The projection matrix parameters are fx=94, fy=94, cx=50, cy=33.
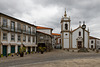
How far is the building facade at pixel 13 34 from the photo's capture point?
57.2 feet

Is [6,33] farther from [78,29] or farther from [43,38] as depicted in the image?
[78,29]

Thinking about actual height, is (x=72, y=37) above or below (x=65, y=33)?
below

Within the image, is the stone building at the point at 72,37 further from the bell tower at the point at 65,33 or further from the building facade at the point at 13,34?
the building facade at the point at 13,34

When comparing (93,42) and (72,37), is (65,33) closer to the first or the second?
(72,37)

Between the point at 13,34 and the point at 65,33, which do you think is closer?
the point at 13,34

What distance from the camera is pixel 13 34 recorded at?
20078mm

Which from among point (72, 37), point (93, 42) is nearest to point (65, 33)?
point (72, 37)

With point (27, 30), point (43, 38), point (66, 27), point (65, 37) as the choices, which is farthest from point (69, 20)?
point (27, 30)

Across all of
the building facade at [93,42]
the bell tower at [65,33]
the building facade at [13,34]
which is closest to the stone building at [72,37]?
the bell tower at [65,33]

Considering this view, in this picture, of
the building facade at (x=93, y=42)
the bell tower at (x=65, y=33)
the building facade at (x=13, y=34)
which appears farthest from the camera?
the building facade at (x=93, y=42)

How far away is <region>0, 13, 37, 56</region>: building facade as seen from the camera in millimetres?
17422

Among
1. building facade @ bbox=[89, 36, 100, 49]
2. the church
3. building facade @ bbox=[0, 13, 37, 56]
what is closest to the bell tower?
the church

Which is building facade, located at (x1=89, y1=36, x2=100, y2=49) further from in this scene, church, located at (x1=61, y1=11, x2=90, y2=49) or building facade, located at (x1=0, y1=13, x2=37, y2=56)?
building facade, located at (x1=0, y1=13, x2=37, y2=56)

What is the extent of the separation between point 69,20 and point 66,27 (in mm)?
3329
